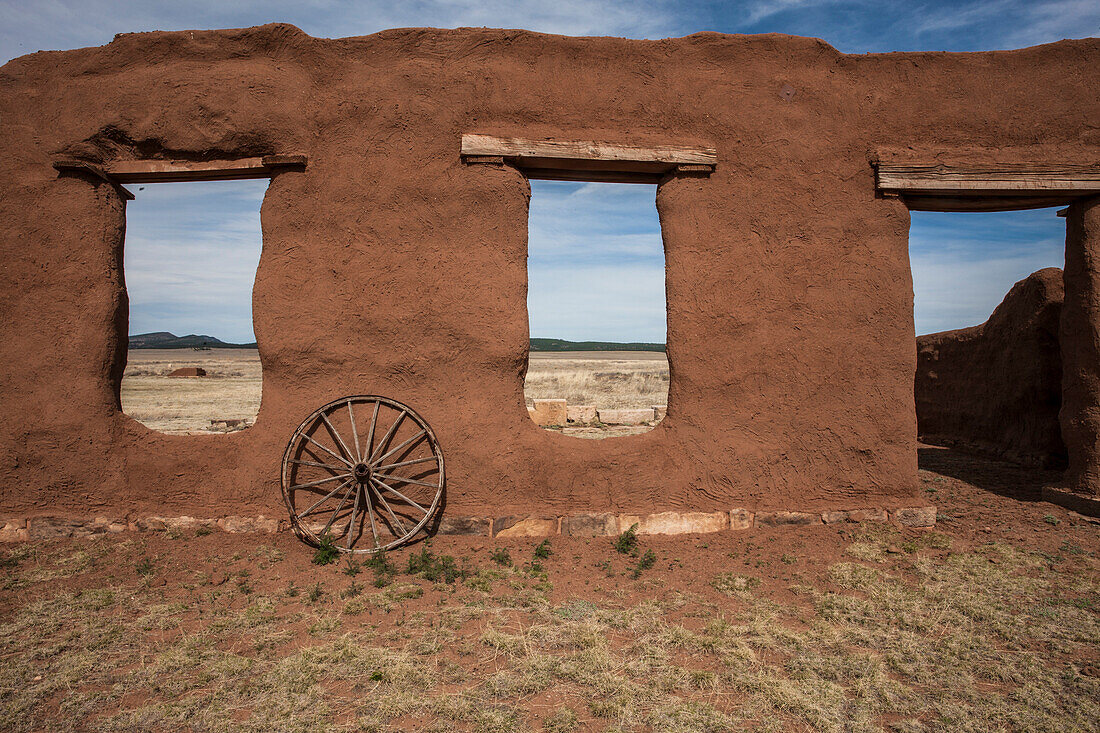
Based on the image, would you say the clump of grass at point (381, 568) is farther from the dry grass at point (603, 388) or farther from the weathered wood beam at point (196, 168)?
the dry grass at point (603, 388)

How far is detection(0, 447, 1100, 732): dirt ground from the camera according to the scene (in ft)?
A: 9.30

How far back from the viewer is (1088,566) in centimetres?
454

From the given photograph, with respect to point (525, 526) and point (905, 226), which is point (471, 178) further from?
point (905, 226)

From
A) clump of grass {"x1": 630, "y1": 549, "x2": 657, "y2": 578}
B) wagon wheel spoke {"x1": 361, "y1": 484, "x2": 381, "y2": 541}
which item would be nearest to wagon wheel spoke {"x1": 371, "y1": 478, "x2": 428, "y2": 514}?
wagon wheel spoke {"x1": 361, "y1": 484, "x2": 381, "y2": 541}

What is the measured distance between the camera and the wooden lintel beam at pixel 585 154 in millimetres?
5145

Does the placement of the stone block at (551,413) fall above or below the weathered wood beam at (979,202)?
below

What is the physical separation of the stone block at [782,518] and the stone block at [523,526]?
189 centimetres

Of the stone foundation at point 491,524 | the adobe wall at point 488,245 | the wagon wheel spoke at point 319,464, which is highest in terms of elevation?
the adobe wall at point 488,245

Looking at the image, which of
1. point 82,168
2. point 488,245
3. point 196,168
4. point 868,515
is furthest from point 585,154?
point 82,168

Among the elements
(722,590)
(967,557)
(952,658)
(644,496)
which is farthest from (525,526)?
(967,557)

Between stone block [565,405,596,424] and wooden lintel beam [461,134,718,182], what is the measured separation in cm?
826

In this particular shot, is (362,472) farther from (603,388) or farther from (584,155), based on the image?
(603,388)

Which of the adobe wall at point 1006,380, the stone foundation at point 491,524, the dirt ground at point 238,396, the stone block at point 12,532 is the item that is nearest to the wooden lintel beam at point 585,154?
the stone foundation at point 491,524

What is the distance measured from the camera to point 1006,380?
7.98 meters
